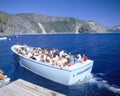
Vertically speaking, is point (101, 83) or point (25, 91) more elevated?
point (25, 91)

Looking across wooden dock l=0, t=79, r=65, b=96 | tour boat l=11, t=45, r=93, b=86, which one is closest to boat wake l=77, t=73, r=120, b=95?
tour boat l=11, t=45, r=93, b=86

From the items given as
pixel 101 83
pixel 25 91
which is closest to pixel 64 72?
pixel 101 83

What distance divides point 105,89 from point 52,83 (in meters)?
5.32

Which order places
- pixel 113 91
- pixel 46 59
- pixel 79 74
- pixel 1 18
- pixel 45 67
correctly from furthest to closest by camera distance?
pixel 1 18 < pixel 46 59 < pixel 45 67 < pixel 79 74 < pixel 113 91

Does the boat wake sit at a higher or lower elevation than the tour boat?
lower

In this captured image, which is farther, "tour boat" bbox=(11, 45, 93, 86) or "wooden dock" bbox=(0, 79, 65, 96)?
"tour boat" bbox=(11, 45, 93, 86)

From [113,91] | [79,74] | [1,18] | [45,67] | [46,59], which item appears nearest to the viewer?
[113,91]

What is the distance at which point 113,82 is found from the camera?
1747 cm

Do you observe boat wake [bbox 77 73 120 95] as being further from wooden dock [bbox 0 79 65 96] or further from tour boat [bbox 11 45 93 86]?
wooden dock [bbox 0 79 65 96]

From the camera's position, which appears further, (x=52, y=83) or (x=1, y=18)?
(x=1, y=18)

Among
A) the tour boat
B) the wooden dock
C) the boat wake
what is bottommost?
the boat wake

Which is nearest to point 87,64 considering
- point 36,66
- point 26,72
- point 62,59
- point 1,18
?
point 62,59

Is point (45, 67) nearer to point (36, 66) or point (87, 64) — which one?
point (36, 66)

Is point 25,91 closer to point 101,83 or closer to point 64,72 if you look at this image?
point 64,72
